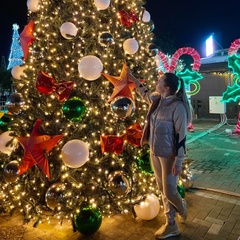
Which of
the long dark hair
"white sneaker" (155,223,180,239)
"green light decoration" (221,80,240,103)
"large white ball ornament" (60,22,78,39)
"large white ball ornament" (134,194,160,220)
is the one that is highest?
"large white ball ornament" (60,22,78,39)

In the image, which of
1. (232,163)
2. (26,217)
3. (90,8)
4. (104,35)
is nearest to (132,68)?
(104,35)

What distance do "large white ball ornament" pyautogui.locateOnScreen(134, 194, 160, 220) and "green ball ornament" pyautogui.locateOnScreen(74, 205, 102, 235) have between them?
23.9 inches

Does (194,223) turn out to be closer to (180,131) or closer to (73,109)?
(180,131)

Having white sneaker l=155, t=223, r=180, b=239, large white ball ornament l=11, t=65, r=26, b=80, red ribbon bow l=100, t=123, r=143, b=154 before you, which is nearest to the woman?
white sneaker l=155, t=223, r=180, b=239

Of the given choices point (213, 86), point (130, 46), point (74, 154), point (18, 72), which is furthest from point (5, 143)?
point (213, 86)

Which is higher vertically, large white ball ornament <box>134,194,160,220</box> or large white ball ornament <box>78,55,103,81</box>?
large white ball ornament <box>78,55,103,81</box>

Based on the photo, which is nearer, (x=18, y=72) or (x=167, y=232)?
(x=167, y=232)

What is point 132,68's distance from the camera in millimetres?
3947

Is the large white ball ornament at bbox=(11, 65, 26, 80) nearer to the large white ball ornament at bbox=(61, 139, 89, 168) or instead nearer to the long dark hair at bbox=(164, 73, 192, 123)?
the large white ball ornament at bbox=(61, 139, 89, 168)

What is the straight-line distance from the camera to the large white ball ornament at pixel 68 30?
10.9 ft

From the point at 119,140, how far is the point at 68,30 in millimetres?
1654

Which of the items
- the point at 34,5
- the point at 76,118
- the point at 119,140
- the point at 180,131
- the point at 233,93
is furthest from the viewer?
the point at 233,93

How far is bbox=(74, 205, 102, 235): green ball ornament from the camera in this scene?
123 inches

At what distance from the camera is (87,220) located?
3129 millimetres
